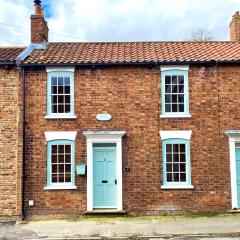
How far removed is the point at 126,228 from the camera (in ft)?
44.6

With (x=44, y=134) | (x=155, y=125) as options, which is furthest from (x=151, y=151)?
(x=44, y=134)

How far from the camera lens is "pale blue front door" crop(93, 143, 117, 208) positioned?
16078 millimetres

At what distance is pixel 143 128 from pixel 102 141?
1661 millimetres

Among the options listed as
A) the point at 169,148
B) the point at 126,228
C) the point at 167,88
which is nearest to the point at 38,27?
the point at 167,88

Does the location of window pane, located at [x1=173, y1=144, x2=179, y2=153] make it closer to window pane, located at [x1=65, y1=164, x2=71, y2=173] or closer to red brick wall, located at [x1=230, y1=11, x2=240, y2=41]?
window pane, located at [x1=65, y1=164, x2=71, y2=173]

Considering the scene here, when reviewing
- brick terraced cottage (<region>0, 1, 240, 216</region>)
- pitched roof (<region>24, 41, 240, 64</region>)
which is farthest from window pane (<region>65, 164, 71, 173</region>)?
pitched roof (<region>24, 41, 240, 64</region>)

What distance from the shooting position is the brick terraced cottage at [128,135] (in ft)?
52.1

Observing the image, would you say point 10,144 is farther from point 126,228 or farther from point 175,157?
point 175,157

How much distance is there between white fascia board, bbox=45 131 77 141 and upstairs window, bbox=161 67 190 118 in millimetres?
3650

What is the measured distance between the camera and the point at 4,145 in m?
16.0

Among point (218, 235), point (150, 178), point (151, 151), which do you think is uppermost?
point (151, 151)

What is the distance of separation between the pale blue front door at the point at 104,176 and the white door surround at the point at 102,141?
235 millimetres

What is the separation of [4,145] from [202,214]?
7.94m

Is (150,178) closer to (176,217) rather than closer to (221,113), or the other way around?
(176,217)
